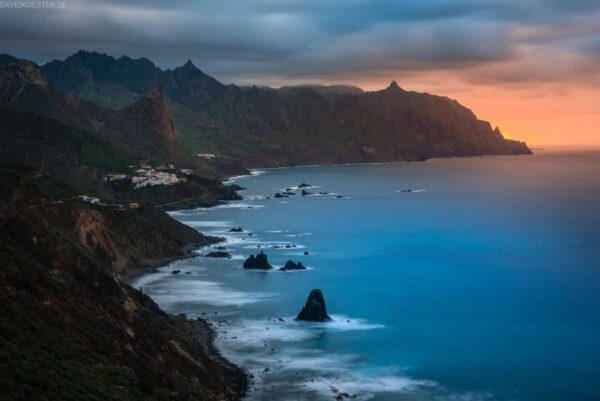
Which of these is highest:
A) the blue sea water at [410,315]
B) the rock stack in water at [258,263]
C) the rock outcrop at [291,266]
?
the rock stack in water at [258,263]

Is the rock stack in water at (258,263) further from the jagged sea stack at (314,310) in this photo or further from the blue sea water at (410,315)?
the jagged sea stack at (314,310)

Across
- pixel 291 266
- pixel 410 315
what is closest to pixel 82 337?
pixel 410 315

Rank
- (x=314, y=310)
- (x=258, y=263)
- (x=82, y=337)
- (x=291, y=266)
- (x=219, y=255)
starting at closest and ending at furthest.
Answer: (x=82, y=337) < (x=314, y=310) < (x=258, y=263) < (x=291, y=266) < (x=219, y=255)

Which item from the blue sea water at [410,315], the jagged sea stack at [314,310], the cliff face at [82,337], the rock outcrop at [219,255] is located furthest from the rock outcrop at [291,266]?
the cliff face at [82,337]

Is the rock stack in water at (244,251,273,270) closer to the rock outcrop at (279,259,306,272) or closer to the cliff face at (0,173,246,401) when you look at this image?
the rock outcrop at (279,259,306,272)

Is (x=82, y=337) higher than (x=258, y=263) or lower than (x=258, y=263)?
higher

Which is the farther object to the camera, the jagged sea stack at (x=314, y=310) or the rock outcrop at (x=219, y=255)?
the rock outcrop at (x=219, y=255)

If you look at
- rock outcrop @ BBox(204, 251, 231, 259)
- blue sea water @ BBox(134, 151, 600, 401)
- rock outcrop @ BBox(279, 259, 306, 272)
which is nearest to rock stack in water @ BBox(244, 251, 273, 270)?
blue sea water @ BBox(134, 151, 600, 401)

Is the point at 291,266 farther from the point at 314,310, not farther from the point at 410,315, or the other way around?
the point at 314,310
